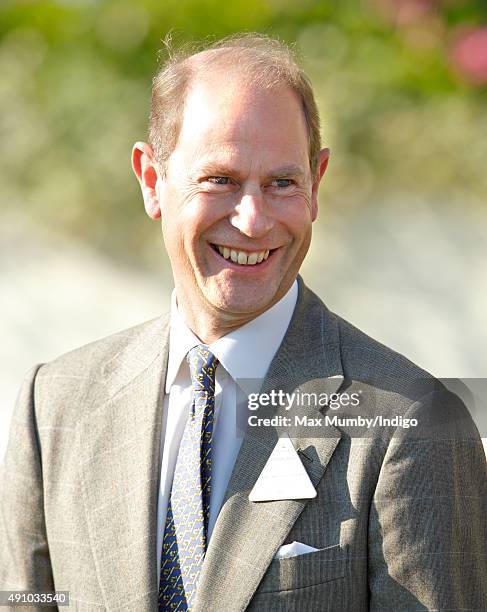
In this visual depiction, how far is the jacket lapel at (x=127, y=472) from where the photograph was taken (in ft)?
6.09

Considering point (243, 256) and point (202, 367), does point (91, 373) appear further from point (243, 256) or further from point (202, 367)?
point (243, 256)

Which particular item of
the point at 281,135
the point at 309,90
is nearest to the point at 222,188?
the point at 281,135

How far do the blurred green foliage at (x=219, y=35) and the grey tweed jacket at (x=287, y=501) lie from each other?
2.53 m

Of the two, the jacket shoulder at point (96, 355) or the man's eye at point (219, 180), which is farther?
the jacket shoulder at point (96, 355)

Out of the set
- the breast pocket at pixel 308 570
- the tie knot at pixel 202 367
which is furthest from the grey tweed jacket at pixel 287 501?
the tie knot at pixel 202 367

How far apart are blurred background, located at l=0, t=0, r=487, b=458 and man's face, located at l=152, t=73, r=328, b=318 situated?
2.54 m

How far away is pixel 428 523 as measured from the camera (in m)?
1.72

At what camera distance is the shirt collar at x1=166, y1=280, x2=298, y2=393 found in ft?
6.46

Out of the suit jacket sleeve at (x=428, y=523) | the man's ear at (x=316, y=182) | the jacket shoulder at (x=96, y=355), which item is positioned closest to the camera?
the suit jacket sleeve at (x=428, y=523)

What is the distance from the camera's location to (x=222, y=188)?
1890 millimetres

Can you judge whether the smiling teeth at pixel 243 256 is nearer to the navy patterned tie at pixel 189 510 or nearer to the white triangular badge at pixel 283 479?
the navy patterned tie at pixel 189 510

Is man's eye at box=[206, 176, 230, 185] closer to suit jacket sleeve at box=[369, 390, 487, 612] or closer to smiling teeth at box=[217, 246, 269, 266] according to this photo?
smiling teeth at box=[217, 246, 269, 266]

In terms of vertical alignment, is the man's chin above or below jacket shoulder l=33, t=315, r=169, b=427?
above

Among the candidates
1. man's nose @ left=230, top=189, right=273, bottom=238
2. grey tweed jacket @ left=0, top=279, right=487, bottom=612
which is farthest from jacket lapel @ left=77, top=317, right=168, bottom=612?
man's nose @ left=230, top=189, right=273, bottom=238
